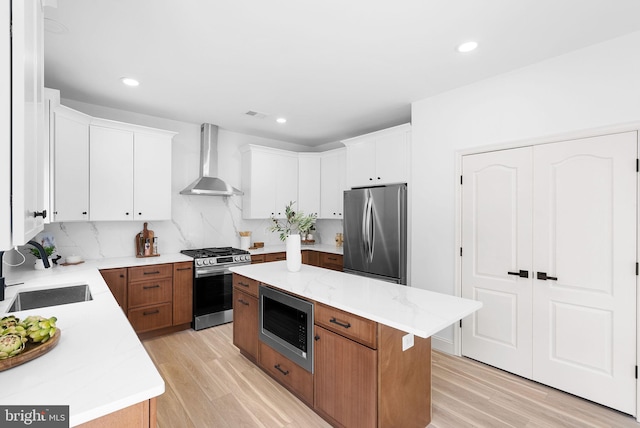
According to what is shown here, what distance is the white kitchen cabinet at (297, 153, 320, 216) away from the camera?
526cm

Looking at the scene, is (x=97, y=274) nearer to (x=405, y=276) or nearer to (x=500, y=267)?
(x=405, y=276)

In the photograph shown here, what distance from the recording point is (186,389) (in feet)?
8.27

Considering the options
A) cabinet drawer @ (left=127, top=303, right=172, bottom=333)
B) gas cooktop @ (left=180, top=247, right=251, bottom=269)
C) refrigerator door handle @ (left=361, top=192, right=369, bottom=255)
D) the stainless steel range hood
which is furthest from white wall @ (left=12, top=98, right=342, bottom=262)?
refrigerator door handle @ (left=361, top=192, right=369, bottom=255)

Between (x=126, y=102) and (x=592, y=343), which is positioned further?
(x=126, y=102)

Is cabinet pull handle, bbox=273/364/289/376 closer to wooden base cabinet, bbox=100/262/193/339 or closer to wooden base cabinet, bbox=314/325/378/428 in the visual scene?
wooden base cabinet, bbox=314/325/378/428

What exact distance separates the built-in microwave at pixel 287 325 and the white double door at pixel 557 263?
1.80 meters

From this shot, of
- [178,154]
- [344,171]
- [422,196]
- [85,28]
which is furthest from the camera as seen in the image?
[344,171]

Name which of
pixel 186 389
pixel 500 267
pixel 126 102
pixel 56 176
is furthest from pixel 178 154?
pixel 500 267

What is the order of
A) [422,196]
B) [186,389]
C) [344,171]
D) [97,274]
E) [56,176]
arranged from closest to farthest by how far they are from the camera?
[186,389] → [97,274] → [56,176] → [422,196] → [344,171]

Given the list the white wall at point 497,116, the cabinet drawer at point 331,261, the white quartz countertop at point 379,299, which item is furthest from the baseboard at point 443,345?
the cabinet drawer at point 331,261

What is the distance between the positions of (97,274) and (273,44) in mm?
2540

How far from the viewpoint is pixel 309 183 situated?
5.31 metres

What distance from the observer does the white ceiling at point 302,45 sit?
76.3 inches

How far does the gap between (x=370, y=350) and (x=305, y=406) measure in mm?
944
